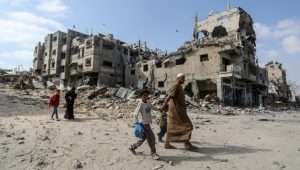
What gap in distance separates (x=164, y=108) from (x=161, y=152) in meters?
1.20

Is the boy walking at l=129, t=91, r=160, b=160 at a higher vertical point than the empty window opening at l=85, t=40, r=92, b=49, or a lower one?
lower

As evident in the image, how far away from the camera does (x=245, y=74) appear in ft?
108

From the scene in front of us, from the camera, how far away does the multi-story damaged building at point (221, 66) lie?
3152cm

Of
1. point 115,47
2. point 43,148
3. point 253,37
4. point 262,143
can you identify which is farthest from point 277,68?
point 43,148

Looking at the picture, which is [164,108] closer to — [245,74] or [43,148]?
[43,148]

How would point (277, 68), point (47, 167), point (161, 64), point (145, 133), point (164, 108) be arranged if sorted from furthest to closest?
1. point (277, 68)
2. point (161, 64)
3. point (164, 108)
4. point (145, 133)
5. point (47, 167)

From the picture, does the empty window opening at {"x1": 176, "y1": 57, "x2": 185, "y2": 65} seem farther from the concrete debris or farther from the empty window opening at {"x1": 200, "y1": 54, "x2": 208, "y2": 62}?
the concrete debris

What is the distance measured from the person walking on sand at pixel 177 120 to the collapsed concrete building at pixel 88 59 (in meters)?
35.1

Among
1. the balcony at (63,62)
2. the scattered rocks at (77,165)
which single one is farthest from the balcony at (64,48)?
the scattered rocks at (77,165)

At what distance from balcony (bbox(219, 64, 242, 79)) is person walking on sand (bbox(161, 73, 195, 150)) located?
81.1 ft

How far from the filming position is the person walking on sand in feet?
20.8

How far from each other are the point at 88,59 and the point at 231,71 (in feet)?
77.7

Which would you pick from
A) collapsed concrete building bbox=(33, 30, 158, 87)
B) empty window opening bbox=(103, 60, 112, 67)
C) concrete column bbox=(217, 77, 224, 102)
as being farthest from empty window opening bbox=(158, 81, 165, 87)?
empty window opening bbox=(103, 60, 112, 67)

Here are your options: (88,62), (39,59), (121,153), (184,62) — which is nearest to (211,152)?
(121,153)
